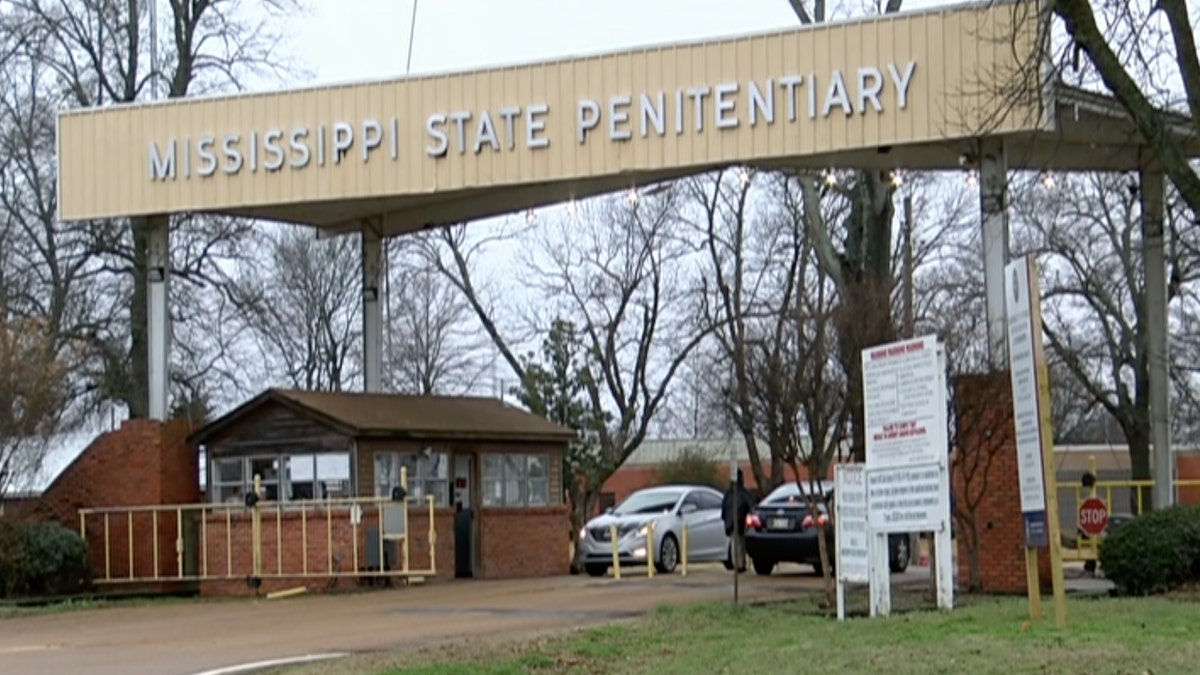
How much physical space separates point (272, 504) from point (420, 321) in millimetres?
35512

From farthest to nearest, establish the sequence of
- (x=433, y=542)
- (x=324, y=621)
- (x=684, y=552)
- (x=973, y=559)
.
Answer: (x=684, y=552), (x=433, y=542), (x=973, y=559), (x=324, y=621)

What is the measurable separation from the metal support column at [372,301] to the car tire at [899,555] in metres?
10.2

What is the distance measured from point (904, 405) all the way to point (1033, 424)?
2939 millimetres

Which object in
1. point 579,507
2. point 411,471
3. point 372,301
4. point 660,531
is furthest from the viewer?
point 579,507

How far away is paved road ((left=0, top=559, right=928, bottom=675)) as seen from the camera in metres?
18.0

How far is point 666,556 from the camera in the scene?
31719mm

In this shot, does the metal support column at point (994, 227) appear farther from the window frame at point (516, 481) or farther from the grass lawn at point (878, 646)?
the window frame at point (516, 481)

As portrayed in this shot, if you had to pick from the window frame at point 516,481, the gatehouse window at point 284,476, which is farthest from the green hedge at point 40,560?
the window frame at point 516,481

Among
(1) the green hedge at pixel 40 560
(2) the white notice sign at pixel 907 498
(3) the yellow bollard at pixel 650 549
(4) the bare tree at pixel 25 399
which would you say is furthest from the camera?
(3) the yellow bollard at pixel 650 549

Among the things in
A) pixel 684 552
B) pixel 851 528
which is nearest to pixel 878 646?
pixel 851 528

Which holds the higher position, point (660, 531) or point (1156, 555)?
point (660, 531)

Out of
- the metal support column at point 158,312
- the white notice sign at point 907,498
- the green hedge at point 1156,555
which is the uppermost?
the metal support column at point 158,312

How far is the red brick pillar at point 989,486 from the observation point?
22.5 meters

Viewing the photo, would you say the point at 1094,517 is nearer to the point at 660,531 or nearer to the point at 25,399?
the point at 660,531
